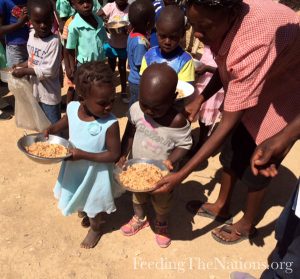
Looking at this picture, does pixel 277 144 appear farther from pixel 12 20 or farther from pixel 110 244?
pixel 12 20

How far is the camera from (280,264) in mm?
1997

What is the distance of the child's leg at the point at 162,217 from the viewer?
2.53 metres

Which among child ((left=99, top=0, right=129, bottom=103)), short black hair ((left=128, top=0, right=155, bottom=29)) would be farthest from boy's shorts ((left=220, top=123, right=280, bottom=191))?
child ((left=99, top=0, right=129, bottom=103))

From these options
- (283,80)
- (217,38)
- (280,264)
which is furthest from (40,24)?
(280,264)

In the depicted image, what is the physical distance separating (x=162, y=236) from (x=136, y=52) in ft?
6.14

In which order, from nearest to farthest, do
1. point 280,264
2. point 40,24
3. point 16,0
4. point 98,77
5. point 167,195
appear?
point 280,264
point 98,77
point 167,195
point 40,24
point 16,0

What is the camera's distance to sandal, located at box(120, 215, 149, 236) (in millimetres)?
2830

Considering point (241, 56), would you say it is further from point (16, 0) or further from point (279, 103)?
point (16, 0)

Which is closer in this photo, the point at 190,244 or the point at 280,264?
the point at 280,264

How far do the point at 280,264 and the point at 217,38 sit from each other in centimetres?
138

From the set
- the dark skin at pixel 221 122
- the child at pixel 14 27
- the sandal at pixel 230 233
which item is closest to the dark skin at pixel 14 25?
the child at pixel 14 27

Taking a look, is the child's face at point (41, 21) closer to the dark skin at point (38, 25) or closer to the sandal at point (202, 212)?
the dark skin at point (38, 25)

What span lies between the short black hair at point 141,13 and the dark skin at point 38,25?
855 mm

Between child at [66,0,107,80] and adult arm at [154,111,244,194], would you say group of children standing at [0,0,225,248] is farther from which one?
child at [66,0,107,80]
